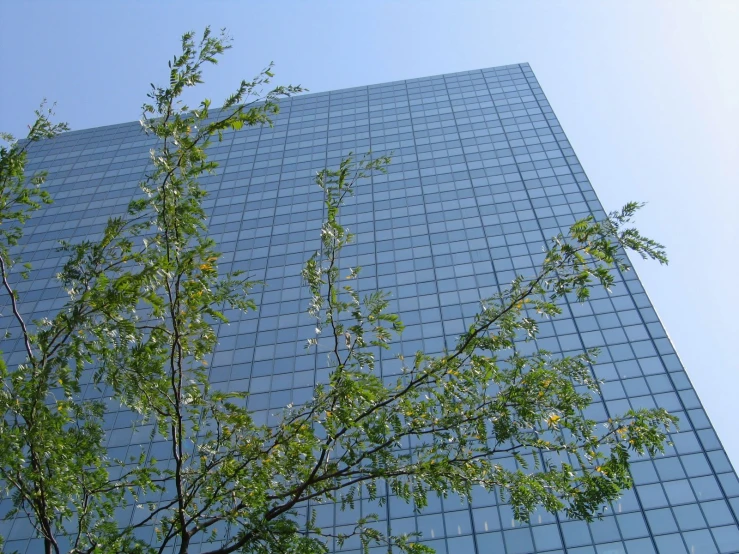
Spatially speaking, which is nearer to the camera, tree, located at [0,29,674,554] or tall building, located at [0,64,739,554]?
tree, located at [0,29,674,554]

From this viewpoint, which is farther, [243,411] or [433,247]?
[433,247]

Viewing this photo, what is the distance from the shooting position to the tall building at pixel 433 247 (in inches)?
1182

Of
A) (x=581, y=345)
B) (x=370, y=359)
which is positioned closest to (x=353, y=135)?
(x=581, y=345)

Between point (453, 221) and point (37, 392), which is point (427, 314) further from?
Result: point (37, 392)

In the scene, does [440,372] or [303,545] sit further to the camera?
[440,372]

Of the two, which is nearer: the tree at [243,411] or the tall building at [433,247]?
the tree at [243,411]

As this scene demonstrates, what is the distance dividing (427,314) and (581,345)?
29.9 ft

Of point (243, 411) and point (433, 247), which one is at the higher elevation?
point (433, 247)

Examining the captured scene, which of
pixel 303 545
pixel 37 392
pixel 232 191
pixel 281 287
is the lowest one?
pixel 303 545

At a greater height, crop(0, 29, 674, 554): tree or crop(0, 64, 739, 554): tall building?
crop(0, 64, 739, 554): tall building

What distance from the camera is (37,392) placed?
Answer: 10.0 metres

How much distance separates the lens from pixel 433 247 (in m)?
49.3

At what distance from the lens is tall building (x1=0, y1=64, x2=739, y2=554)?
98.5 feet

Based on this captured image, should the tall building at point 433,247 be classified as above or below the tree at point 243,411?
above
